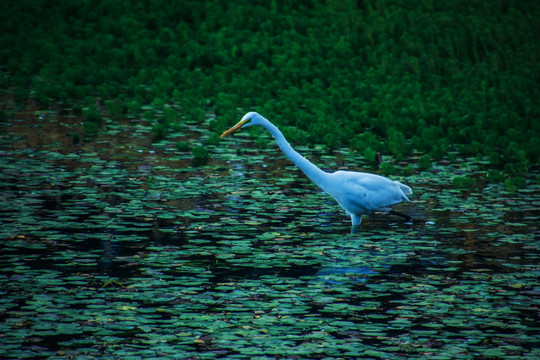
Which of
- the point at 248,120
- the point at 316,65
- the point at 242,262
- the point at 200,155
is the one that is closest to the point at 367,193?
the point at 248,120

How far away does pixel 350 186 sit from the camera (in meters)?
8.65

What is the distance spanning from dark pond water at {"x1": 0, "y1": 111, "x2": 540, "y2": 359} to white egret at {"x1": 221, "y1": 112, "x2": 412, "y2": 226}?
0.28 meters

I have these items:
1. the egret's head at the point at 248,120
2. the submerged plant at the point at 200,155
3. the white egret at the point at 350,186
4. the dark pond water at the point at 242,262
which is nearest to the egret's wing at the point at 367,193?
the white egret at the point at 350,186

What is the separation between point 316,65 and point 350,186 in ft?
30.2

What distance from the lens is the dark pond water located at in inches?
225

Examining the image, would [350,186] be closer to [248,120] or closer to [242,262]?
[248,120]

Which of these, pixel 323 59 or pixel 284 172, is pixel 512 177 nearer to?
pixel 284 172

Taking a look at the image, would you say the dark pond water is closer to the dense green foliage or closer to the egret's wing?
the egret's wing

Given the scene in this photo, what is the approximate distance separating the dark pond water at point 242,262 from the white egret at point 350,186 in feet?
0.92

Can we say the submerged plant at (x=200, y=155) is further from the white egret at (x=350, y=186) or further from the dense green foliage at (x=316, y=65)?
the white egret at (x=350, y=186)

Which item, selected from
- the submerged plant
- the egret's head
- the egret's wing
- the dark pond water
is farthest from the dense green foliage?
the egret's head

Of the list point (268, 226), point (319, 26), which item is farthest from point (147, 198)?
point (319, 26)

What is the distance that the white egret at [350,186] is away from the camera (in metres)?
8.63

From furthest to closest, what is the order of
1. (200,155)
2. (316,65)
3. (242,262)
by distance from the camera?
(316,65), (200,155), (242,262)
